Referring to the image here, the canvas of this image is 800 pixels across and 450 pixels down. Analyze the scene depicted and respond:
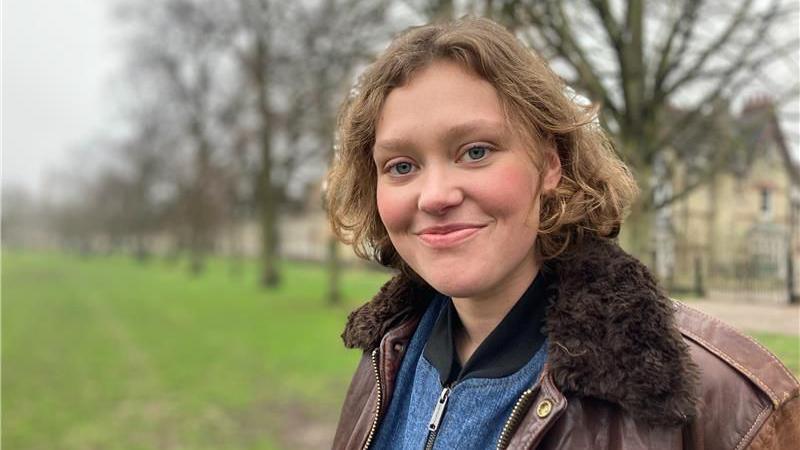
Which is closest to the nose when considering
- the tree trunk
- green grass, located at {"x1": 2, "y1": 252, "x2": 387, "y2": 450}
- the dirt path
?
the dirt path

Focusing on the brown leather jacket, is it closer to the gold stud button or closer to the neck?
the gold stud button

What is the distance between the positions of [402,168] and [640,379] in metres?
0.70

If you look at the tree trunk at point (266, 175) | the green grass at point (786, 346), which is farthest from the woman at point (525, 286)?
the tree trunk at point (266, 175)

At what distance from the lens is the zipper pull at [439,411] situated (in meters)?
1.53

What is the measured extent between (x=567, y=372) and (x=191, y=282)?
2912 cm

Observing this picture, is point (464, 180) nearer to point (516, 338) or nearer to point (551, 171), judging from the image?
point (551, 171)

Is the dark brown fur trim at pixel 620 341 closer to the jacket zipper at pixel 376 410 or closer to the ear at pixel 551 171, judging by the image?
the ear at pixel 551 171

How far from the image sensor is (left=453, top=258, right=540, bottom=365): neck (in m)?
1.50

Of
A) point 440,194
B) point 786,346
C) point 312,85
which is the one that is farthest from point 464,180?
point 312,85

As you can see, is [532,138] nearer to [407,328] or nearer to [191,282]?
[407,328]

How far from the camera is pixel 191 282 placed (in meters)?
28.6

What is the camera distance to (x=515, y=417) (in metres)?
1.34

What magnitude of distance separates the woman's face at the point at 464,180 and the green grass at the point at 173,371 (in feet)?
7.52

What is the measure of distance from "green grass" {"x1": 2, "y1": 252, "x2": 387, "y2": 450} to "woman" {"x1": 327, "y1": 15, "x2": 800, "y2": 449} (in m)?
2.20
